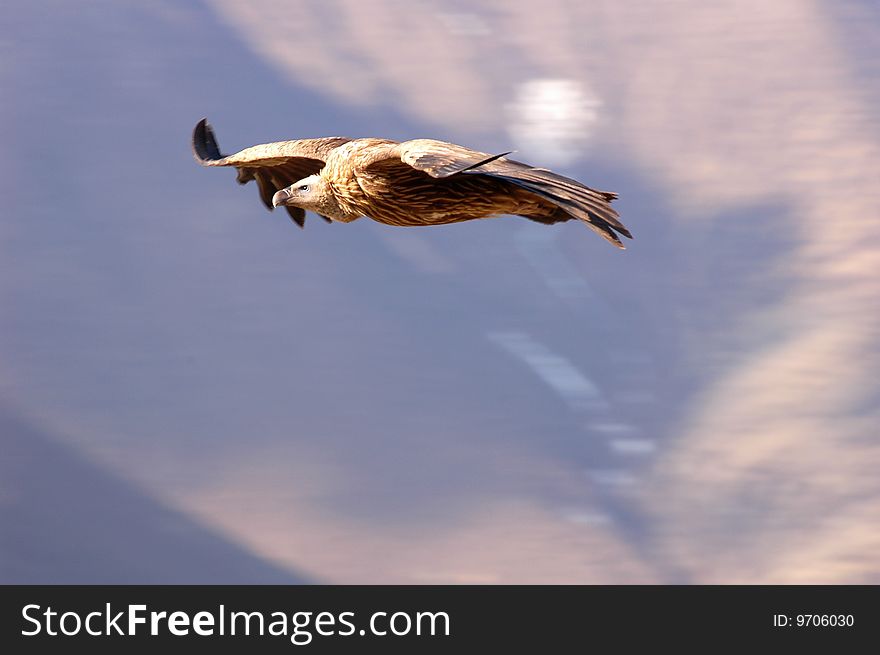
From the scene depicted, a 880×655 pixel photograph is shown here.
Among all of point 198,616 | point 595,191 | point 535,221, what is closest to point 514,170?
point 595,191

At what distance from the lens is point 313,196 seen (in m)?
9.93

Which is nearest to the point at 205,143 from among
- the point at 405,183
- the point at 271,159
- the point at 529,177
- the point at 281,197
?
the point at 271,159

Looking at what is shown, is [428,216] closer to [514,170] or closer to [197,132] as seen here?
[514,170]

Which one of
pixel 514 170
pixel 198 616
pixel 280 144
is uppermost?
pixel 280 144

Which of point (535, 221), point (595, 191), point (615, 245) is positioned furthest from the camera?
point (535, 221)

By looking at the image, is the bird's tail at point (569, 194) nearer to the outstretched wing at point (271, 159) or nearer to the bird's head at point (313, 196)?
the bird's head at point (313, 196)

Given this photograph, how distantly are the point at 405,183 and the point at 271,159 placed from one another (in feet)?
5.61

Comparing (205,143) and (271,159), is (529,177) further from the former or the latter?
(205,143)

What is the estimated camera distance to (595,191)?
7.83 metres

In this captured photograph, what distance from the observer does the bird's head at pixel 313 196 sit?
9.84 m

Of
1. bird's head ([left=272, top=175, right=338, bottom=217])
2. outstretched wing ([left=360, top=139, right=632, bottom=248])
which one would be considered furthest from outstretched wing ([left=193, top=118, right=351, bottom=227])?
outstretched wing ([left=360, top=139, right=632, bottom=248])

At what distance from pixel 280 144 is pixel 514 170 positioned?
3043mm

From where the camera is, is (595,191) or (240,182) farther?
(240,182)

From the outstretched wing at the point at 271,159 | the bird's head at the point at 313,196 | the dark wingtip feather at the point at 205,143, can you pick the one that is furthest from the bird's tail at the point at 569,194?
the dark wingtip feather at the point at 205,143
